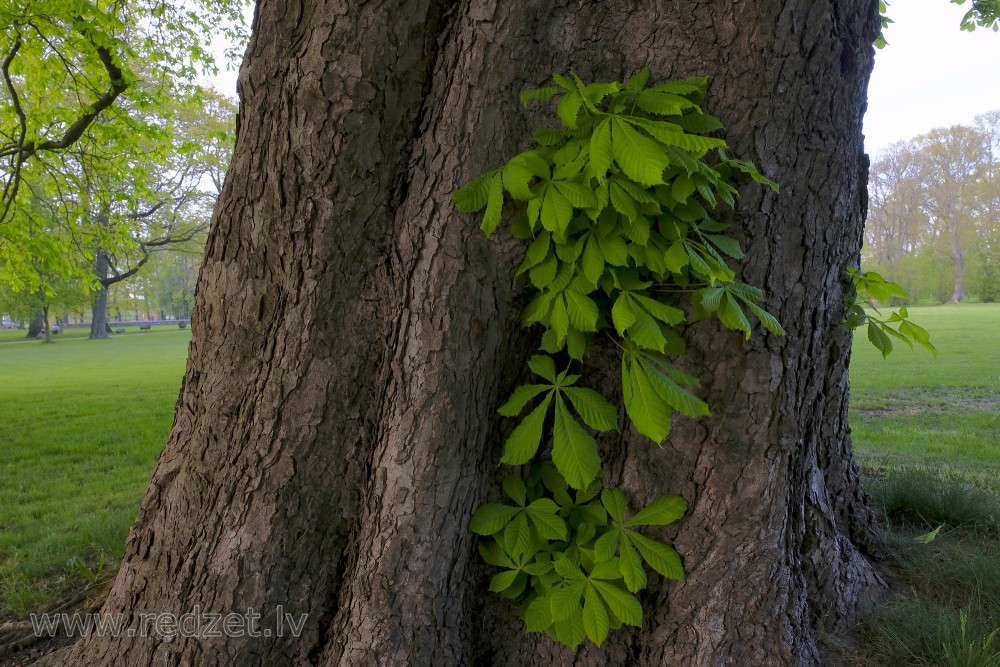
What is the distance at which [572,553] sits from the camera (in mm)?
1598

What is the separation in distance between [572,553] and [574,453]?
0.33 m

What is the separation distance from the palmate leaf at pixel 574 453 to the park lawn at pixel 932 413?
258 cm

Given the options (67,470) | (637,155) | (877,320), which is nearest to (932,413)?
(877,320)

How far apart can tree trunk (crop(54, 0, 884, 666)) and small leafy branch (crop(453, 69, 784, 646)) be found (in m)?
0.10

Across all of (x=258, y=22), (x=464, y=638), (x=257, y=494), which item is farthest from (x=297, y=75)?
(x=464, y=638)

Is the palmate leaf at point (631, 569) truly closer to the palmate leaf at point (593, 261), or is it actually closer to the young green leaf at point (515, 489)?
the young green leaf at point (515, 489)

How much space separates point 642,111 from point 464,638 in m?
1.56

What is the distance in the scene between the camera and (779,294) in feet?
5.41

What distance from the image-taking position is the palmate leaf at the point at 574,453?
1470 millimetres

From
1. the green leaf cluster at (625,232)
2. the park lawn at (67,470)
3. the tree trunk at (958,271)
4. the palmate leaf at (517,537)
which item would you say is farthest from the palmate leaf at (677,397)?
the tree trunk at (958,271)

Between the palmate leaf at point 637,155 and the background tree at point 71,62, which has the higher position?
the background tree at point 71,62

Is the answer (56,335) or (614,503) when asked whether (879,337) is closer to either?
(614,503)

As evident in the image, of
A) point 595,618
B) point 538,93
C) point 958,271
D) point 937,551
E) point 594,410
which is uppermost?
point 958,271

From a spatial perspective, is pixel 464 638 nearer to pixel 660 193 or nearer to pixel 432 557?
pixel 432 557
